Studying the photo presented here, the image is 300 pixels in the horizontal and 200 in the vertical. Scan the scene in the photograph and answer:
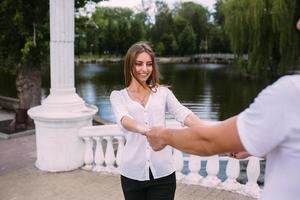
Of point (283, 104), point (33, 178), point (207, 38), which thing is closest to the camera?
point (283, 104)

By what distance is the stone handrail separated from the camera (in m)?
3.72

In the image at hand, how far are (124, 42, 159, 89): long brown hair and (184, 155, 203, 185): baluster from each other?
5.80 ft

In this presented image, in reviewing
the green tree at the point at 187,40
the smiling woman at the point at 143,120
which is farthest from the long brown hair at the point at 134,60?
the green tree at the point at 187,40

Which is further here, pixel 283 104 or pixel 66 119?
pixel 66 119

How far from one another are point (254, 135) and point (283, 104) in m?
0.11

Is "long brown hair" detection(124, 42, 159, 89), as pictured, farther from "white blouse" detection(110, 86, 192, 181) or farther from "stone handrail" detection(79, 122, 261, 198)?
"stone handrail" detection(79, 122, 261, 198)

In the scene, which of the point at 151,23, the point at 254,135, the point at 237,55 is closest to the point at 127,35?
the point at 151,23

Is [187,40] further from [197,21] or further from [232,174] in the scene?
[232,174]

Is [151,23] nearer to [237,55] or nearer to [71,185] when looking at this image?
[237,55]

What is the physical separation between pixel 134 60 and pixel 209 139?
1.34 metres

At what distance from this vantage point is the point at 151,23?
67.1 m

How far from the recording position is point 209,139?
3.53 ft

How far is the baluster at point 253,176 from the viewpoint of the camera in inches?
143

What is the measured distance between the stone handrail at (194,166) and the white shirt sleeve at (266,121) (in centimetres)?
270
